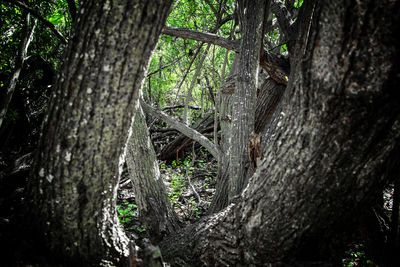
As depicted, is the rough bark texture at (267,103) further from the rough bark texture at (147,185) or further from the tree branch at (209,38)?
the rough bark texture at (147,185)

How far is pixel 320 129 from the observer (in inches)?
43.6

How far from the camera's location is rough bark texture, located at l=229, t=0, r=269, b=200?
217 centimetres

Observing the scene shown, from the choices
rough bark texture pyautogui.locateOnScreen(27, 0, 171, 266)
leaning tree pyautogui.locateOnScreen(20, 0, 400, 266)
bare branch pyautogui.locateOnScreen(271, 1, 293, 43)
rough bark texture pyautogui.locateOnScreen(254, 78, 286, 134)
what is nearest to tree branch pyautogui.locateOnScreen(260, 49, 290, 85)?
rough bark texture pyautogui.locateOnScreen(254, 78, 286, 134)

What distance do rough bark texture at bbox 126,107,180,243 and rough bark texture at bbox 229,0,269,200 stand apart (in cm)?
70

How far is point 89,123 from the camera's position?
1.17 meters

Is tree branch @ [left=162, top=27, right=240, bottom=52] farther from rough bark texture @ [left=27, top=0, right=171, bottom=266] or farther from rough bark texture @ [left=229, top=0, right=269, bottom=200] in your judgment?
rough bark texture @ [left=27, top=0, right=171, bottom=266]

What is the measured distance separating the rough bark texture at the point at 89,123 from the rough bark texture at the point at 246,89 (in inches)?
46.3

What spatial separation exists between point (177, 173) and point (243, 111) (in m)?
3.31

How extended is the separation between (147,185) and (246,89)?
51.5 inches

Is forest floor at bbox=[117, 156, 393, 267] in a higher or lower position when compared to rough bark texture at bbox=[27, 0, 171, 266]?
lower

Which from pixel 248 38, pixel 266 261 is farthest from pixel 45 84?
pixel 266 261

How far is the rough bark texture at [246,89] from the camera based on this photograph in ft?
7.13

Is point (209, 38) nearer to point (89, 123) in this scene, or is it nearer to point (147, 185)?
point (147, 185)

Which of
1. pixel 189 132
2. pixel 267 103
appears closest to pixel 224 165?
pixel 267 103
